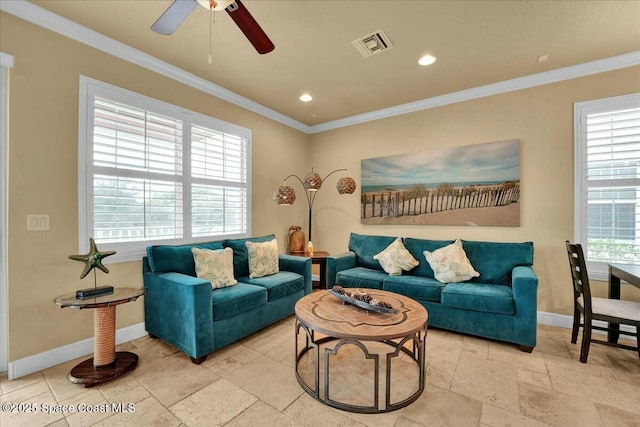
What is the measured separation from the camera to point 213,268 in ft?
9.14

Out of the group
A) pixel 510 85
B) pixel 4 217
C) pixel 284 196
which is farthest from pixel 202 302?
pixel 510 85

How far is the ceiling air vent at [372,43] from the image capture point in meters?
2.47

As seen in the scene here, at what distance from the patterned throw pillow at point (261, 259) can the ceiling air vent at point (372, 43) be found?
2329 millimetres

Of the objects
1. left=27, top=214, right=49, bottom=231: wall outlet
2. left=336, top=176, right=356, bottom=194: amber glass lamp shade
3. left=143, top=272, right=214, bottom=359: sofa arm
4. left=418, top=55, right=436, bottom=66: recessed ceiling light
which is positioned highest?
left=418, top=55, right=436, bottom=66: recessed ceiling light

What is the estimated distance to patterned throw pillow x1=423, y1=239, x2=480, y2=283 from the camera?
3039 millimetres

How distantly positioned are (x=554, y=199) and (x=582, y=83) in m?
1.24

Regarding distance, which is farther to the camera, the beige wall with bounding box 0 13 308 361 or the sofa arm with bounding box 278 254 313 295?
the sofa arm with bounding box 278 254 313 295

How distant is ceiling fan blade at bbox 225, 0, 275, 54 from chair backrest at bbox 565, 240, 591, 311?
288cm

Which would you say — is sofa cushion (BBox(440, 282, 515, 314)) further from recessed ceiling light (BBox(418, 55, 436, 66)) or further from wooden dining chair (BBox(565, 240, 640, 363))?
recessed ceiling light (BBox(418, 55, 436, 66))

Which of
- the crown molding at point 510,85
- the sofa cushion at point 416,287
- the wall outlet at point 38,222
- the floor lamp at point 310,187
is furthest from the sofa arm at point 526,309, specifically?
the wall outlet at point 38,222

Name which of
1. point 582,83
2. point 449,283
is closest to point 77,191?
point 449,283

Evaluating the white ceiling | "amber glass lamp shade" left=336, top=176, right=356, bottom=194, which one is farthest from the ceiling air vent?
"amber glass lamp shade" left=336, top=176, right=356, bottom=194

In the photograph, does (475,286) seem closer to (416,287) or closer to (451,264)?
(451,264)

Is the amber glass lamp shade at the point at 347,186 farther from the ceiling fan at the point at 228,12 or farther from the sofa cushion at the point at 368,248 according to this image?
the ceiling fan at the point at 228,12
